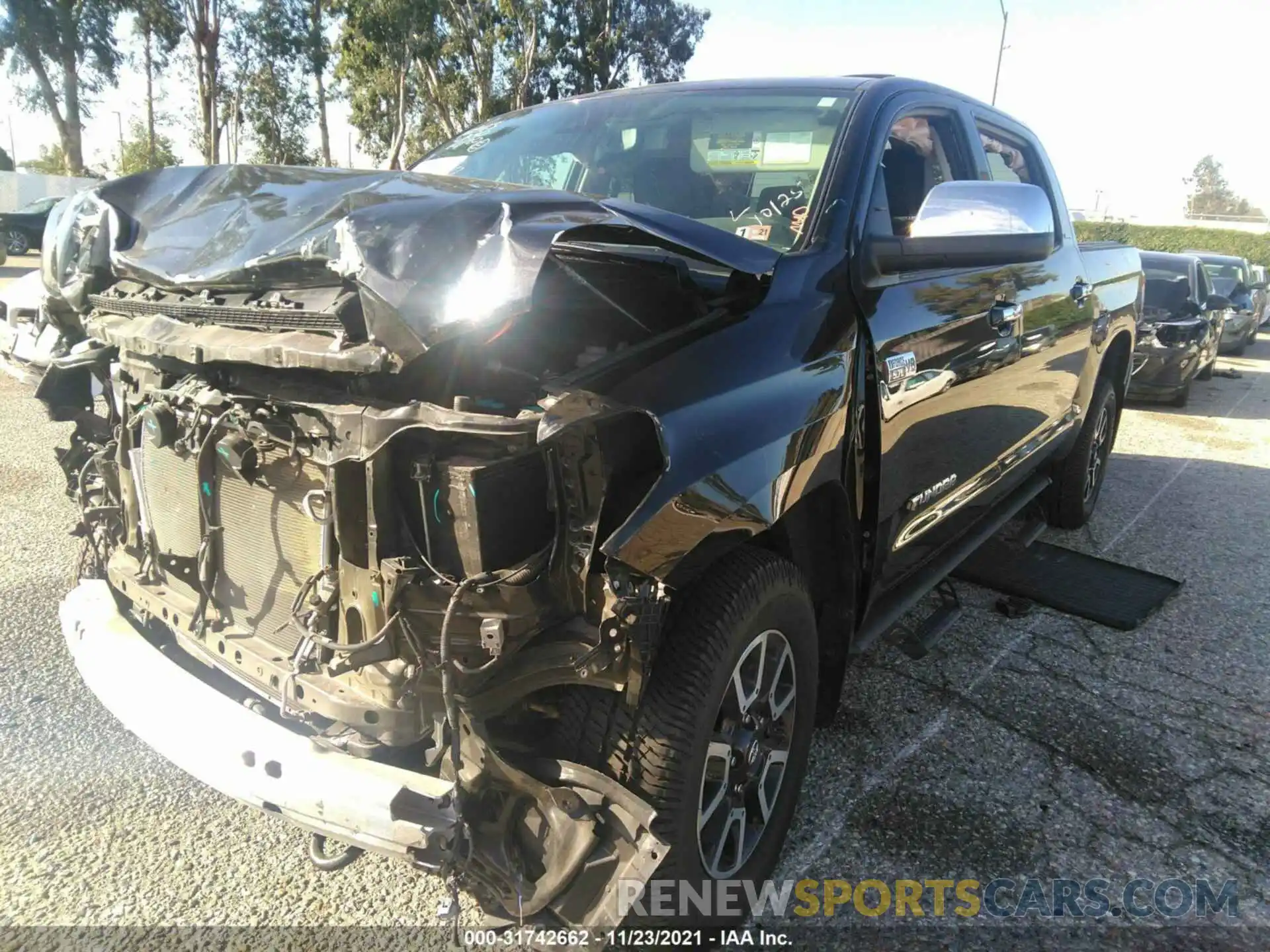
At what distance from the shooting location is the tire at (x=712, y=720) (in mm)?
1863

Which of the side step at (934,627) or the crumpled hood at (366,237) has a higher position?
the crumpled hood at (366,237)

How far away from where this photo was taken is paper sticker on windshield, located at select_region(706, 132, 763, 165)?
294cm

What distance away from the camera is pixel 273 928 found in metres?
2.26

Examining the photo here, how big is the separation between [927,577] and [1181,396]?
910cm

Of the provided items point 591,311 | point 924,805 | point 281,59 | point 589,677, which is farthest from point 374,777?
point 281,59

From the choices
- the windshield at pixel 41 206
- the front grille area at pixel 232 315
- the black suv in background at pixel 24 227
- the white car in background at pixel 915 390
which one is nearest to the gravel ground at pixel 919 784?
the white car in background at pixel 915 390

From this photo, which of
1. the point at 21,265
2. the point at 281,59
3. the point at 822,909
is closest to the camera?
the point at 822,909

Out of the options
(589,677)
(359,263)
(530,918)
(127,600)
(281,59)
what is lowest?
(530,918)

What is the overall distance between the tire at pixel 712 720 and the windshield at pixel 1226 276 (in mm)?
16678

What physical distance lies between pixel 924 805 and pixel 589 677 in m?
1.60

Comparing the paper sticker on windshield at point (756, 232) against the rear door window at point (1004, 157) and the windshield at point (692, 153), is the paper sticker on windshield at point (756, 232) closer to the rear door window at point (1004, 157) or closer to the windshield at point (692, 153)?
the windshield at point (692, 153)

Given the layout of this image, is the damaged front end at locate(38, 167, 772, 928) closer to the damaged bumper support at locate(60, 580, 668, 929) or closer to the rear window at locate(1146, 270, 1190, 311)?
the damaged bumper support at locate(60, 580, 668, 929)

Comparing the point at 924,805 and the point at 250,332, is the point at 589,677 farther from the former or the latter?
the point at 924,805

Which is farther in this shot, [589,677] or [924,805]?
[924,805]
